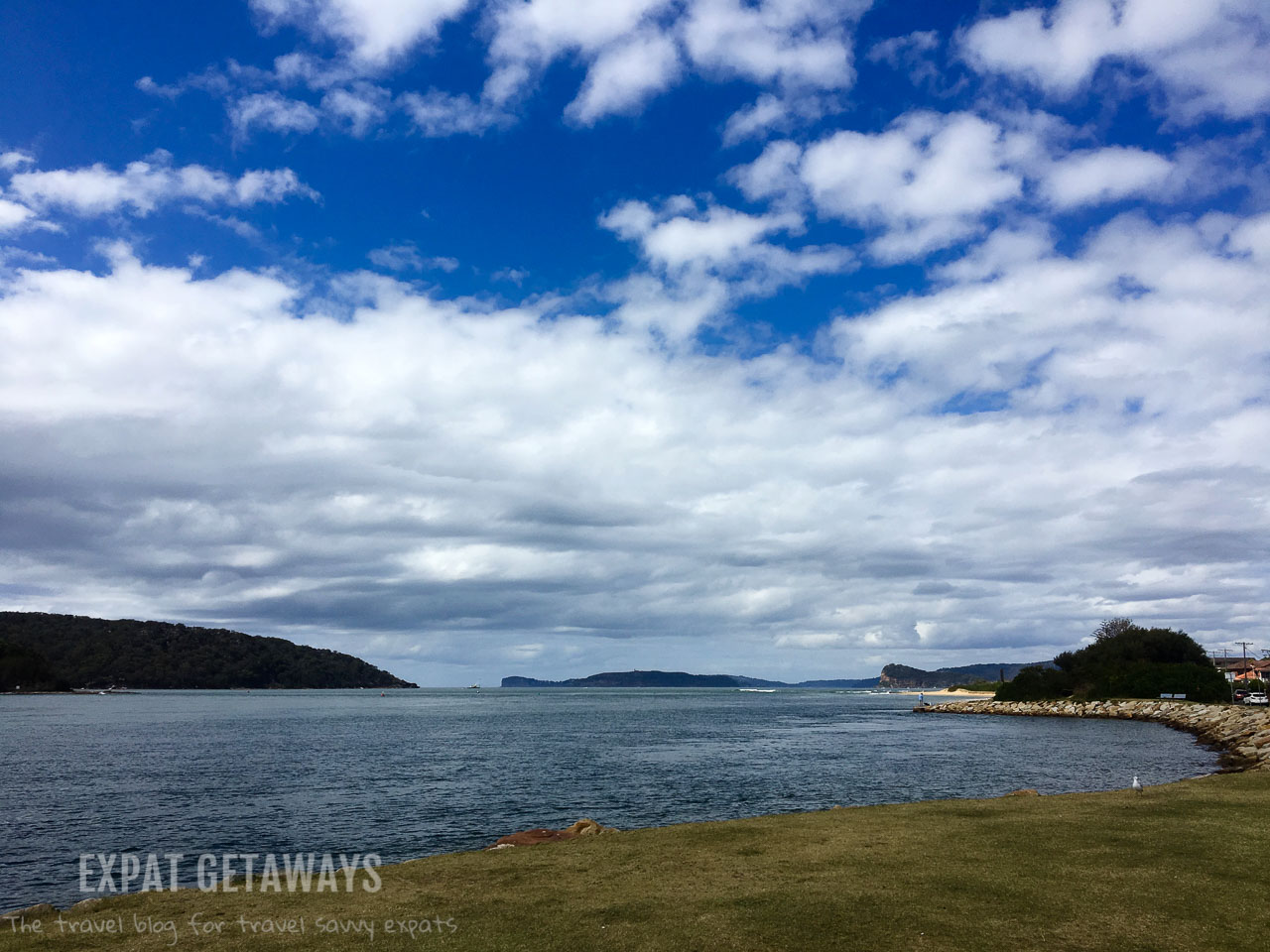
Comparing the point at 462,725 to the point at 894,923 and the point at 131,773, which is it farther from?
the point at 894,923

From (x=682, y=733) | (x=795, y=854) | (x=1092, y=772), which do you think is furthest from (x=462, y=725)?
(x=795, y=854)

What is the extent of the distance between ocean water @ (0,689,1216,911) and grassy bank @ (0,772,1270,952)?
14930 millimetres

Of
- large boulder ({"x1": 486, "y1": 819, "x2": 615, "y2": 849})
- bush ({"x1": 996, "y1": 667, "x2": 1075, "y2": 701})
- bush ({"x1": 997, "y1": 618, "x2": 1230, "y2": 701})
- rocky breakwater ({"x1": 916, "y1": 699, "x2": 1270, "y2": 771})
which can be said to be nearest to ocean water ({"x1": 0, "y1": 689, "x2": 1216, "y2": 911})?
rocky breakwater ({"x1": 916, "y1": 699, "x2": 1270, "y2": 771})

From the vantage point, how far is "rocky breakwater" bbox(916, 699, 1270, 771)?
167 ft

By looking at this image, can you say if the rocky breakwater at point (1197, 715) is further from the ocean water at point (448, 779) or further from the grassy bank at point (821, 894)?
the grassy bank at point (821, 894)

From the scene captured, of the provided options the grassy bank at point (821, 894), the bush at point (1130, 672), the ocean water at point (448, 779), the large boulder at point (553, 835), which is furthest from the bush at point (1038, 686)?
the large boulder at point (553, 835)

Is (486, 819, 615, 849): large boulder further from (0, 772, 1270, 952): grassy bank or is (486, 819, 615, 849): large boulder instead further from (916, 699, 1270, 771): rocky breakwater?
(916, 699, 1270, 771): rocky breakwater

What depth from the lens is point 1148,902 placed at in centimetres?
1432

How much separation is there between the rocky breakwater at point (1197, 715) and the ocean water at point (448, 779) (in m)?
3.04

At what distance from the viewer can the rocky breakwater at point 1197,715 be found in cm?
5091

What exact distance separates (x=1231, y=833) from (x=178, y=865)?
34194 millimetres

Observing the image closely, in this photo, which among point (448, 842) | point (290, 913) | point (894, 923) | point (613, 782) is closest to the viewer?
point (894, 923)

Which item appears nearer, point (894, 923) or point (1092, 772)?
point (894, 923)

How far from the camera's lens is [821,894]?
1520 centimetres
